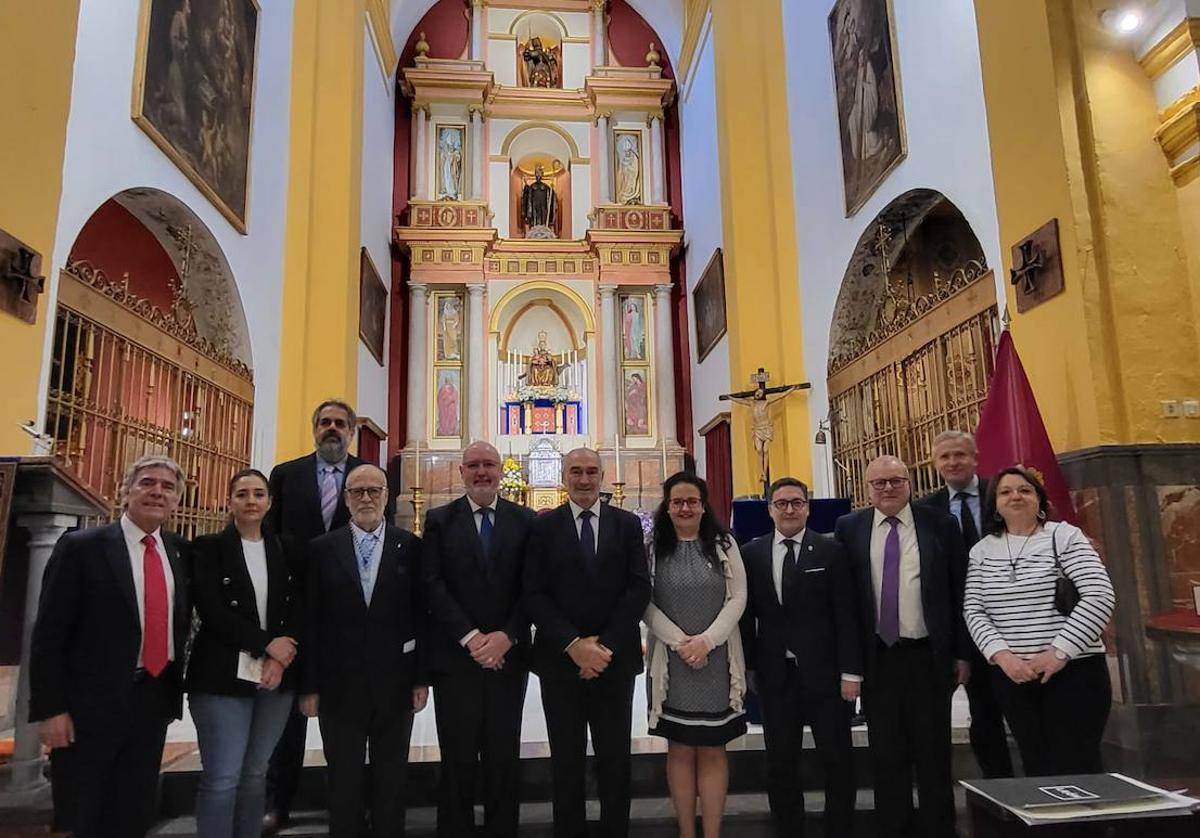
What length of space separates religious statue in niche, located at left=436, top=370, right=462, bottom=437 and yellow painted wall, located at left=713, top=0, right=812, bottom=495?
432cm

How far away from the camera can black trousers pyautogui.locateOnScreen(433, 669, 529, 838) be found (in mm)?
2549

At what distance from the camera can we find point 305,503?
2.97 meters

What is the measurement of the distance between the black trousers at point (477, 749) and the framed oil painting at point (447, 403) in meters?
8.77

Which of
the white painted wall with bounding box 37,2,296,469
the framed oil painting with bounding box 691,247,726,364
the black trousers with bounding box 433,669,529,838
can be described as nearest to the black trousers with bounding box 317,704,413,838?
the black trousers with bounding box 433,669,529,838

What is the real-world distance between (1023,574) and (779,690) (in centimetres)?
87

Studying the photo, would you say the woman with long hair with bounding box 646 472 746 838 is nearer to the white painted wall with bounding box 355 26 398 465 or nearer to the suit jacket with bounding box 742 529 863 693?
the suit jacket with bounding box 742 529 863 693

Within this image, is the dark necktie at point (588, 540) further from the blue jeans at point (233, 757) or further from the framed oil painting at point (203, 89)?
the framed oil painting at point (203, 89)

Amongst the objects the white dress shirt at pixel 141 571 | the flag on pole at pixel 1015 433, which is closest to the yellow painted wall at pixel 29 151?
the white dress shirt at pixel 141 571

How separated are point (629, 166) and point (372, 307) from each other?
4.73 meters

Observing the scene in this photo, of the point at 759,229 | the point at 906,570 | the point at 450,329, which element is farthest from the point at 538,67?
the point at 906,570

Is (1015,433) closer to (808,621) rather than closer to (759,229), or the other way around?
(808,621)

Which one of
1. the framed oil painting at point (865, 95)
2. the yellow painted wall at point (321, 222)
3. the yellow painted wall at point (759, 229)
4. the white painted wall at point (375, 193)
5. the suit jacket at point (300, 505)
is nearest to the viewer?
the suit jacket at point (300, 505)

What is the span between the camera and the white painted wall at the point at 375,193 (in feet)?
31.1

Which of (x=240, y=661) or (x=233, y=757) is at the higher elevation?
(x=240, y=661)
